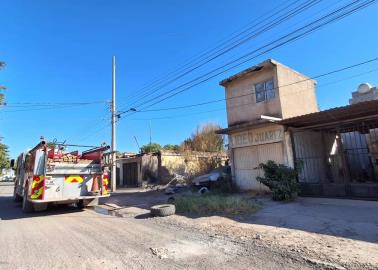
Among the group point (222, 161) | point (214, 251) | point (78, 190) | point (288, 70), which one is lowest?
point (214, 251)

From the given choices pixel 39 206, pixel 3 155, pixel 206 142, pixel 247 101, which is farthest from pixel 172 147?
pixel 39 206

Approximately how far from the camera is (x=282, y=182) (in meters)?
11.8

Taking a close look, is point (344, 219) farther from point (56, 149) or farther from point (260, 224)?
point (56, 149)

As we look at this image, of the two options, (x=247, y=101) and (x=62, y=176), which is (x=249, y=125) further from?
(x=62, y=176)

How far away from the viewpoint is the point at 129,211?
38.2 ft

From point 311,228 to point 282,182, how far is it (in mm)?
4907

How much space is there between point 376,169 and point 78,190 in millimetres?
15942

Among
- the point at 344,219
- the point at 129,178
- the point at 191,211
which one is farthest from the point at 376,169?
the point at 129,178

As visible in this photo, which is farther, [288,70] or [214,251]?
[288,70]

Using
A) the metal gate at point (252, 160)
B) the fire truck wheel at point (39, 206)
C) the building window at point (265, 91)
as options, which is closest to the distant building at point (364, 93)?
the building window at point (265, 91)

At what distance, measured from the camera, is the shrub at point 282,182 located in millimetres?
11570

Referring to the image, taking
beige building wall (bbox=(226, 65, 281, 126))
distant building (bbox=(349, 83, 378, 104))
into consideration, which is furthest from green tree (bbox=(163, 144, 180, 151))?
distant building (bbox=(349, 83, 378, 104))

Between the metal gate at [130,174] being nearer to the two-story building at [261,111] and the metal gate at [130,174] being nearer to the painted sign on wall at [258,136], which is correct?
the two-story building at [261,111]

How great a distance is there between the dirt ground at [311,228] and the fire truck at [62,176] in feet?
6.30
